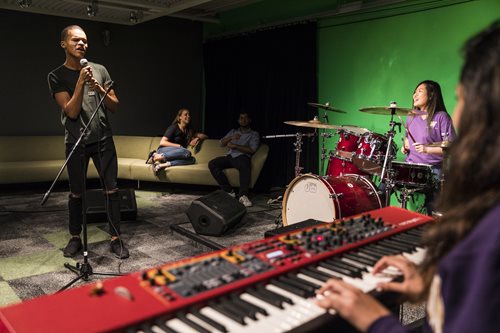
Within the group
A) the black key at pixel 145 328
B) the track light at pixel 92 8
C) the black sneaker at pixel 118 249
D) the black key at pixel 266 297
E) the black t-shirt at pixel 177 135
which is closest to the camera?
the black key at pixel 145 328

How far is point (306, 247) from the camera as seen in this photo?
1310mm

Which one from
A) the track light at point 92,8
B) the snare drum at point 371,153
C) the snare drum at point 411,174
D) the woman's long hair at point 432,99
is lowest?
the snare drum at point 411,174

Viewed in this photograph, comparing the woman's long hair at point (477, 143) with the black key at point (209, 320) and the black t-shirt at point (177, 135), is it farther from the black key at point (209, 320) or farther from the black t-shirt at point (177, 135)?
the black t-shirt at point (177, 135)

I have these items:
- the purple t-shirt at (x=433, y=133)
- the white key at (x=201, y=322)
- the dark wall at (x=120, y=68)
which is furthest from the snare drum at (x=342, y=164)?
the dark wall at (x=120, y=68)

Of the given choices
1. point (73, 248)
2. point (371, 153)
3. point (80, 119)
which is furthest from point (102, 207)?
point (371, 153)

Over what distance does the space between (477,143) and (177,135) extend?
5757mm

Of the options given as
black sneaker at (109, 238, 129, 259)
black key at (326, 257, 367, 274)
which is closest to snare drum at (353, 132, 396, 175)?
black sneaker at (109, 238, 129, 259)

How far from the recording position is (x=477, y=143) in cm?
72

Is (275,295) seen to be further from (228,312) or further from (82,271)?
(82,271)

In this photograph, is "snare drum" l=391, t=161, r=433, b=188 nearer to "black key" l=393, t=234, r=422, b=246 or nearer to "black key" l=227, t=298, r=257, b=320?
"black key" l=393, t=234, r=422, b=246

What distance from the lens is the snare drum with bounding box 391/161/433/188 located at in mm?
3789

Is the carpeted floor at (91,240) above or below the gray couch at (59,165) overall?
below

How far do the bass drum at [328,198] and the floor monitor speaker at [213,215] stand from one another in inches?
20.0

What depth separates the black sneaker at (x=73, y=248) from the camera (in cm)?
336
